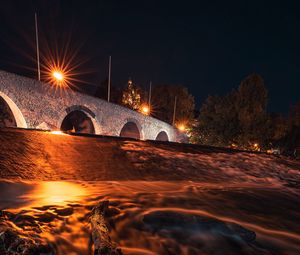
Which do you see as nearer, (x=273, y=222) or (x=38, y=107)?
(x=273, y=222)

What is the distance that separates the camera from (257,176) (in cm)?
493

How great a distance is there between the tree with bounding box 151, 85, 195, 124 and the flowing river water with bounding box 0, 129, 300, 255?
3821 cm

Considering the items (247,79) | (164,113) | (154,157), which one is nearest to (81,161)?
(154,157)

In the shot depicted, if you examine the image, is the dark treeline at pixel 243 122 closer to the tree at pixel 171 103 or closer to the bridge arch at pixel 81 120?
the bridge arch at pixel 81 120

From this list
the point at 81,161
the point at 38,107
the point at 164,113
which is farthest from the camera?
the point at 164,113

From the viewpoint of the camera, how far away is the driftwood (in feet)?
4.86

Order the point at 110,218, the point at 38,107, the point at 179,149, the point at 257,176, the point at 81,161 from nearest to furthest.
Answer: the point at 110,218
the point at 81,161
the point at 257,176
the point at 179,149
the point at 38,107

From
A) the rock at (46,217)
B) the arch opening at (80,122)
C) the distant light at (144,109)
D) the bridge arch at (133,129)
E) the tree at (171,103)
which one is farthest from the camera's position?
the tree at (171,103)

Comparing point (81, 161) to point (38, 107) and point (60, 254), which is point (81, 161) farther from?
point (38, 107)

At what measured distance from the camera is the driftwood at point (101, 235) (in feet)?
4.86

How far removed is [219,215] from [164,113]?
4211 centimetres

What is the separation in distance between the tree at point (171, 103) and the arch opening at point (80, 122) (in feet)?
73.3

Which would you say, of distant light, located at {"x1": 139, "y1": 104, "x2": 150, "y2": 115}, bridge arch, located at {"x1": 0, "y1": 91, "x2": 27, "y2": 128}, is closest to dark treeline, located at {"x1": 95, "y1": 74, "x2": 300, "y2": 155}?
distant light, located at {"x1": 139, "y1": 104, "x2": 150, "y2": 115}

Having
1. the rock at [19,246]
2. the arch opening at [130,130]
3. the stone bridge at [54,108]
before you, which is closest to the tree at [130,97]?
the arch opening at [130,130]
